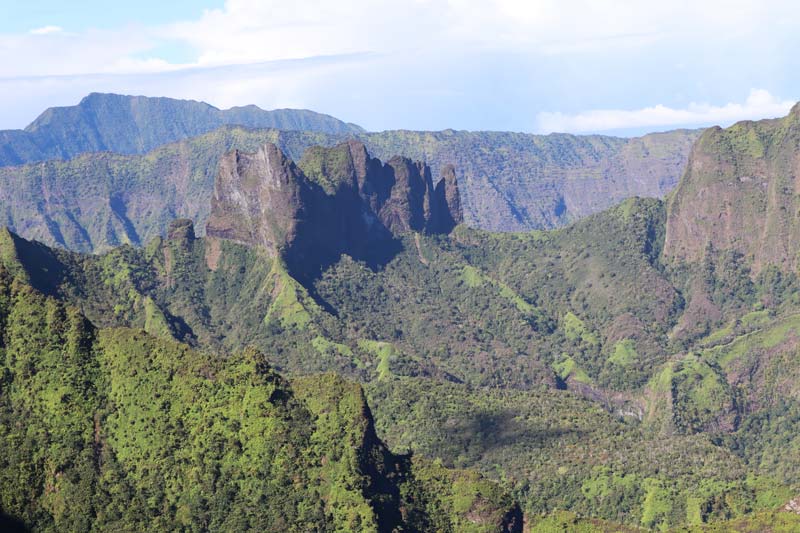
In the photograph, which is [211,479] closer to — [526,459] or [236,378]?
[236,378]

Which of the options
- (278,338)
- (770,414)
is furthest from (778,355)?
(278,338)

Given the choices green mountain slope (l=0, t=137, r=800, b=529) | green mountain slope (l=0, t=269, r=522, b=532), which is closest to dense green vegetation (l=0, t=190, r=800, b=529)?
green mountain slope (l=0, t=137, r=800, b=529)

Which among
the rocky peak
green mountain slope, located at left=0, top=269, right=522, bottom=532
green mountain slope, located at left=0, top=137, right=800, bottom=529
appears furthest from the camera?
the rocky peak

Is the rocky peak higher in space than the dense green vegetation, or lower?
higher

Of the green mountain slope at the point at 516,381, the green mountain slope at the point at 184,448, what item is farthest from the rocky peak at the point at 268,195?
the green mountain slope at the point at 184,448

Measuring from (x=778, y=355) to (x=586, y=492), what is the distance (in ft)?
208

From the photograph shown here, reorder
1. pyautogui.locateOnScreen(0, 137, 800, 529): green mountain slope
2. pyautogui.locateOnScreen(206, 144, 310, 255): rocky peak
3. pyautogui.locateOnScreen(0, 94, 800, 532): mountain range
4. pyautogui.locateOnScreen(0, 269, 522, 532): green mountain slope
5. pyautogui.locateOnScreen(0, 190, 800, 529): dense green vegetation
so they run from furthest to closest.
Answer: pyautogui.locateOnScreen(206, 144, 310, 255): rocky peak → pyautogui.locateOnScreen(0, 137, 800, 529): green mountain slope → pyautogui.locateOnScreen(0, 190, 800, 529): dense green vegetation → pyautogui.locateOnScreen(0, 94, 800, 532): mountain range → pyautogui.locateOnScreen(0, 269, 522, 532): green mountain slope

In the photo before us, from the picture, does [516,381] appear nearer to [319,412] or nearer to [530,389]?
[530,389]

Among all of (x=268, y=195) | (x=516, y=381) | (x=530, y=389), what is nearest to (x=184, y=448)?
(x=530, y=389)

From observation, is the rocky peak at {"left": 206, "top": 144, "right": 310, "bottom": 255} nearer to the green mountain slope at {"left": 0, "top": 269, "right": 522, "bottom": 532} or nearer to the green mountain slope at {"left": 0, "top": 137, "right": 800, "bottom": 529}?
the green mountain slope at {"left": 0, "top": 137, "right": 800, "bottom": 529}

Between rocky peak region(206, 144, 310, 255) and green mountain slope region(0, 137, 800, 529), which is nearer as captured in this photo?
green mountain slope region(0, 137, 800, 529)

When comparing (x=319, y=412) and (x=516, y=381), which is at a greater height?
(x=319, y=412)

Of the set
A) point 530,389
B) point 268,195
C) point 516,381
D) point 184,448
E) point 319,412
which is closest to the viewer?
point 184,448

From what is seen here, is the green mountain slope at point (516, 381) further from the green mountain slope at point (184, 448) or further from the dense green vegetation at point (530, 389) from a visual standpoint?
the green mountain slope at point (184, 448)
